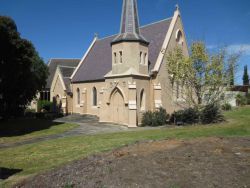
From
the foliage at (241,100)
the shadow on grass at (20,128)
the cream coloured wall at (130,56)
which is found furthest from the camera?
the foliage at (241,100)

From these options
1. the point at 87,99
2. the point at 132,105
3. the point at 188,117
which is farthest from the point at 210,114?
the point at 87,99

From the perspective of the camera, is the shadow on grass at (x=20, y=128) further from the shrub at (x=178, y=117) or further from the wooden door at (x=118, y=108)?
the shrub at (x=178, y=117)

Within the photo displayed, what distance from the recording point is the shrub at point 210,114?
25.0 m

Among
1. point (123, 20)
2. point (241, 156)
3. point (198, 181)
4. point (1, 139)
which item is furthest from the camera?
point (123, 20)

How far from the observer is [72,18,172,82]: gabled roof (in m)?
31.9

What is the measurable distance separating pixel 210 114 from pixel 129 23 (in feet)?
42.1

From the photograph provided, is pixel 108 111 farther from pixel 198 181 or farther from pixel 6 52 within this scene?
pixel 198 181

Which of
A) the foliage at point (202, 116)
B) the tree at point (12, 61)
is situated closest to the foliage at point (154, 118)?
the foliage at point (202, 116)

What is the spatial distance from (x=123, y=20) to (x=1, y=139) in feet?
57.4

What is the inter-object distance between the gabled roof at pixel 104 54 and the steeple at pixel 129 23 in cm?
294

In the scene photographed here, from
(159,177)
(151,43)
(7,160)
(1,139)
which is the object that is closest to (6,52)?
(1,139)

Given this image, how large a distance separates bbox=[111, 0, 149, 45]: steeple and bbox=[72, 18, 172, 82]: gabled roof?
2944 millimetres

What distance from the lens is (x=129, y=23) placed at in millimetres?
29156

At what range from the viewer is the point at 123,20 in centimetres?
2959
